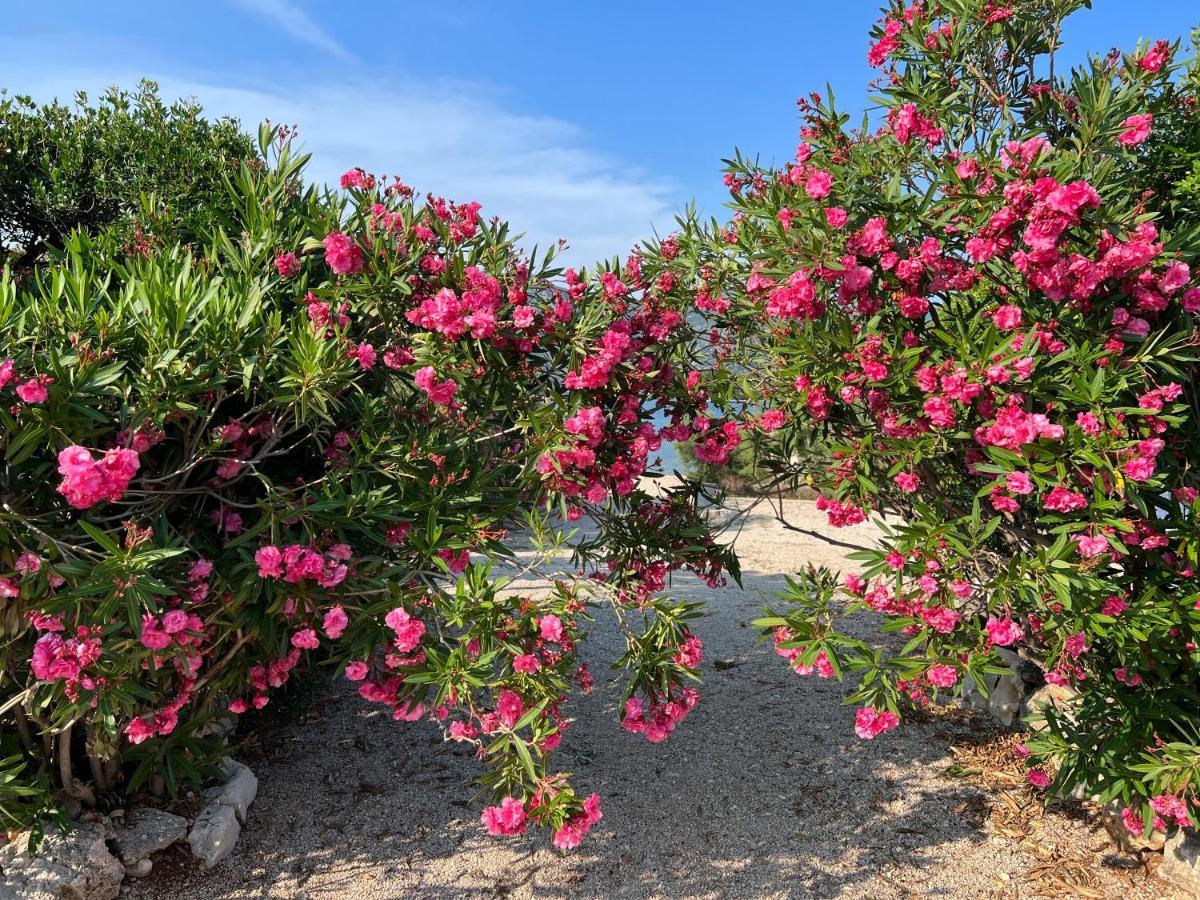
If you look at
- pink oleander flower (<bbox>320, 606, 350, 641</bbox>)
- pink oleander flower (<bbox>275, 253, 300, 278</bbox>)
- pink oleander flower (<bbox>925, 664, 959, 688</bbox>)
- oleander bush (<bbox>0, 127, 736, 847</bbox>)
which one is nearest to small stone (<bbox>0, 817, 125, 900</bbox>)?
oleander bush (<bbox>0, 127, 736, 847</bbox>)

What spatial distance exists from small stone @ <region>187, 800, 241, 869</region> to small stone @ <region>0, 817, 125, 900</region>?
25cm

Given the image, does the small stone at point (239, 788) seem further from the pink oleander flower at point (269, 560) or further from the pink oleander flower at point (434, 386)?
the pink oleander flower at point (434, 386)

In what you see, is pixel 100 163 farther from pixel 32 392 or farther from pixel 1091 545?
pixel 1091 545

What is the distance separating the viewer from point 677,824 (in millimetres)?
3609

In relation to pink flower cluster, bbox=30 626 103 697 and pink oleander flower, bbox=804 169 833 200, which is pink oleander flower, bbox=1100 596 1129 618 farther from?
pink flower cluster, bbox=30 626 103 697

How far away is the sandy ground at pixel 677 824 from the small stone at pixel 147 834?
0.09 metres

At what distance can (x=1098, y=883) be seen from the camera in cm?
330

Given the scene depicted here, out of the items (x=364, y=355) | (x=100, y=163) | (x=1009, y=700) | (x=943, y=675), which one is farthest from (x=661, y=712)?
(x=100, y=163)

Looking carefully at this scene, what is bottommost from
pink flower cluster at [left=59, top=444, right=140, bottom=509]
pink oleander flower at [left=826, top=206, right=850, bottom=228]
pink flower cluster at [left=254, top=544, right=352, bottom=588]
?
pink flower cluster at [left=254, top=544, right=352, bottom=588]

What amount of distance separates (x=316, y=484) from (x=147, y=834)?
148 cm

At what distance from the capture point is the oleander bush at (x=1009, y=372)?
2748 mm

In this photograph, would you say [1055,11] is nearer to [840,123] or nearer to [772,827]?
[840,123]

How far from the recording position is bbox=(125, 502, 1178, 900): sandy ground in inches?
127

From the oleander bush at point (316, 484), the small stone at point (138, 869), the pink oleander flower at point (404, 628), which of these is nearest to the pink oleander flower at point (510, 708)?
the oleander bush at point (316, 484)
